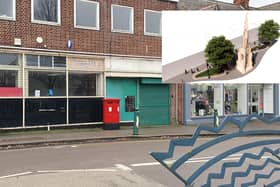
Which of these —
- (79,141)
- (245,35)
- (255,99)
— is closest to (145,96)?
(79,141)

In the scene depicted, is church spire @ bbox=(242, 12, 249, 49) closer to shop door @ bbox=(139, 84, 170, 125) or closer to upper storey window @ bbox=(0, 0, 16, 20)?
shop door @ bbox=(139, 84, 170, 125)

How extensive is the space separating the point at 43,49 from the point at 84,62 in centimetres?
209

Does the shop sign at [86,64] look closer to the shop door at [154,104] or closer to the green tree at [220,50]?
the shop door at [154,104]

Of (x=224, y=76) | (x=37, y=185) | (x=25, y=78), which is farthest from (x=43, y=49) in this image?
(x=37, y=185)

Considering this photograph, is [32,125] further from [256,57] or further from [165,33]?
[256,57]

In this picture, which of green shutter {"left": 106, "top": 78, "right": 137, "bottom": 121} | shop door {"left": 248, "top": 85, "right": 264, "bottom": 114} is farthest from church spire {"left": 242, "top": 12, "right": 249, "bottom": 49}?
→ shop door {"left": 248, "top": 85, "right": 264, "bottom": 114}

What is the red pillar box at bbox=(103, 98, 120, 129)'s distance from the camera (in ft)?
55.8

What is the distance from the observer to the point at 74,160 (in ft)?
32.5

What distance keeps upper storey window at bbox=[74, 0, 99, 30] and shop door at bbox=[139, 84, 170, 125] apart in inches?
160

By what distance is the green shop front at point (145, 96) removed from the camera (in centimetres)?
1845

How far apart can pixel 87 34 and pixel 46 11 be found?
6.93 ft

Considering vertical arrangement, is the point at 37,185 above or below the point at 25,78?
below

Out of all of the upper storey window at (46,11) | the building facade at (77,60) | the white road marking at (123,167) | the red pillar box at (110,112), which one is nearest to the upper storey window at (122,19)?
the building facade at (77,60)

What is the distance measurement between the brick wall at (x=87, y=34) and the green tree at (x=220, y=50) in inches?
320
